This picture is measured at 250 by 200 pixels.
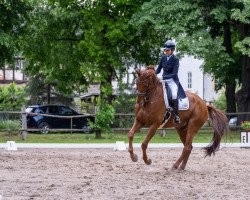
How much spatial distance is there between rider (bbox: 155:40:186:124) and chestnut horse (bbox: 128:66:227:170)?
0.72 ft

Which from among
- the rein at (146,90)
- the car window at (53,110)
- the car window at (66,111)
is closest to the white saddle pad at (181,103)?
the rein at (146,90)

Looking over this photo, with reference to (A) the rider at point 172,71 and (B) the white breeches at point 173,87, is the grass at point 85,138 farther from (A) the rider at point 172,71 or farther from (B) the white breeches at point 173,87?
(B) the white breeches at point 173,87

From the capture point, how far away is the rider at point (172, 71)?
1548 cm

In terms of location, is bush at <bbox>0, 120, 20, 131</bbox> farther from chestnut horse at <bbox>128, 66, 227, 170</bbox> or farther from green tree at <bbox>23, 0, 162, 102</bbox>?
chestnut horse at <bbox>128, 66, 227, 170</bbox>

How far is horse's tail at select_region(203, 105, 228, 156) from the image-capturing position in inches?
658

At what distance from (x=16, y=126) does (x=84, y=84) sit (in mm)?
16822

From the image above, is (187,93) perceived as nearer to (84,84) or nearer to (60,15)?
(60,15)

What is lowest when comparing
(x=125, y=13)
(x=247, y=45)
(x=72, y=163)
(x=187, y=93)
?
(x=72, y=163)

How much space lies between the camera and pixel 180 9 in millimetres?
33312

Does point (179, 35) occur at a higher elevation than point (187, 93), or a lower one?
higher

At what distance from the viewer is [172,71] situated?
620 inches

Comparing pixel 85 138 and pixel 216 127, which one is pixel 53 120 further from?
pixel 216 127

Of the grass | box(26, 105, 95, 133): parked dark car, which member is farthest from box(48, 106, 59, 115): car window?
the grass

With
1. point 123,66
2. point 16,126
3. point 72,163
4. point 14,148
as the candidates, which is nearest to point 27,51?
point 123,66
